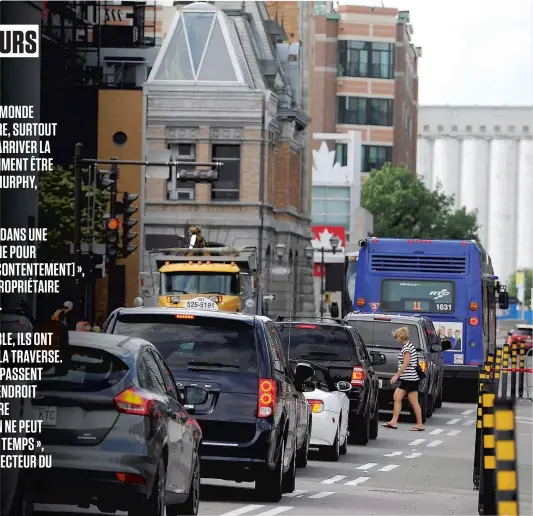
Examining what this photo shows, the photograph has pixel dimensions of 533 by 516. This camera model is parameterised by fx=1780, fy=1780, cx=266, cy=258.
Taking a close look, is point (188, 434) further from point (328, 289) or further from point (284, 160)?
point (328, 289)

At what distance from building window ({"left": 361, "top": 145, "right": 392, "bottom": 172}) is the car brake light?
367 ft

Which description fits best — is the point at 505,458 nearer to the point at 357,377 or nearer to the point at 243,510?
the point at 243,510

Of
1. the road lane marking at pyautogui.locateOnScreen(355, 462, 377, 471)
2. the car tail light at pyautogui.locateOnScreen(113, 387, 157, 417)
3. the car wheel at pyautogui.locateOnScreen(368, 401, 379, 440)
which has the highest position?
the car tail light at pyautogui.locateOnScreen(113, 387, 157, 417)

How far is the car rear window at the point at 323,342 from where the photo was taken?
24734 mm

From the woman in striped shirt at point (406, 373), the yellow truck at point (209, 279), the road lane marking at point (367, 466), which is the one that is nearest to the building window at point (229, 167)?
the yellow truck at point (209, 279)

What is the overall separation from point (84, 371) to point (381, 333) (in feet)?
66.3

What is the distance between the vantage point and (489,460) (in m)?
14.0

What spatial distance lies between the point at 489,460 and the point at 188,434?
254 cm

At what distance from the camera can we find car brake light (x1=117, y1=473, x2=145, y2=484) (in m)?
11.4

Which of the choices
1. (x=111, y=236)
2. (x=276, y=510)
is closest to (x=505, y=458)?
(x=276, y=510)

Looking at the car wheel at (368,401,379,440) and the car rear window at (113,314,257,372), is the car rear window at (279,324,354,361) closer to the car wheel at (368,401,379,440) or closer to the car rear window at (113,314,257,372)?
the car wheel at (368,401,379,440)

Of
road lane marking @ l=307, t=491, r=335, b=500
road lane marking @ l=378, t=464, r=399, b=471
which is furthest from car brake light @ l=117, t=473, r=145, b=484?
road lane marking @ l=378, t=464, r=399, b=471

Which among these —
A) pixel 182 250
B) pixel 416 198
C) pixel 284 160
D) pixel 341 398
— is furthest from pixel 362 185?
pixel 341 398

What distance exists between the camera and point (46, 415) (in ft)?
37.5
